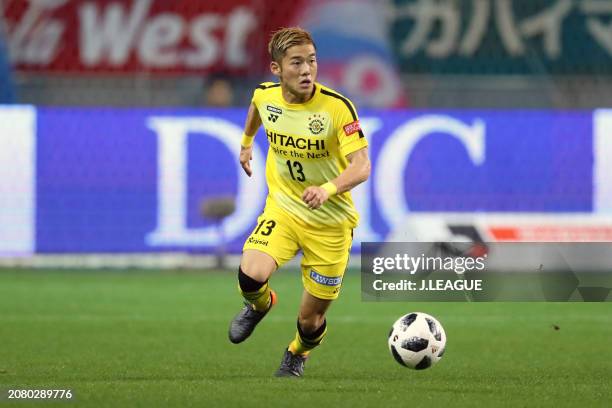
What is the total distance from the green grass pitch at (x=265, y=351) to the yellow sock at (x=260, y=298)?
14.6 inches

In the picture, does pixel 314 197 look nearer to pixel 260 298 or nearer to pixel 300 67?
pixel 300 67

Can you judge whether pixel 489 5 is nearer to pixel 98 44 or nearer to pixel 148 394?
pixel 98 44

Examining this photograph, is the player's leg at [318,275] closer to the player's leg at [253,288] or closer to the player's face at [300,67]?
the player's leg at [253,288]

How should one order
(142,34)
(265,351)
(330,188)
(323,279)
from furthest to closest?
(142,34), (265,351), (323,279), (330,188)

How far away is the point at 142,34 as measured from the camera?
52.1 feet

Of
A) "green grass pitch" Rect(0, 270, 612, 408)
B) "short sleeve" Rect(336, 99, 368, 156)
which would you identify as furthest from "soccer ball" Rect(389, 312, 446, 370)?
"short sleeve" Rect(336, 99, 368, 156)

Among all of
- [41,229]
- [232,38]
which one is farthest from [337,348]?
[232,38]

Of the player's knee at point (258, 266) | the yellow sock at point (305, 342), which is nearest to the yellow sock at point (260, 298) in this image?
the player's knee at point (258, 266)

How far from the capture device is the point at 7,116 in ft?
47.5

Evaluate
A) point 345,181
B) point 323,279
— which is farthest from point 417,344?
point 345,181

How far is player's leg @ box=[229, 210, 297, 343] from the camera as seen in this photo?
6863mm

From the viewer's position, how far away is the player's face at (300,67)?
6.76 metres

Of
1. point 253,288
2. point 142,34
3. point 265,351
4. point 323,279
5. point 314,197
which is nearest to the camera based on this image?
point 314,197

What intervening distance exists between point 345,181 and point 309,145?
425 millimetres
